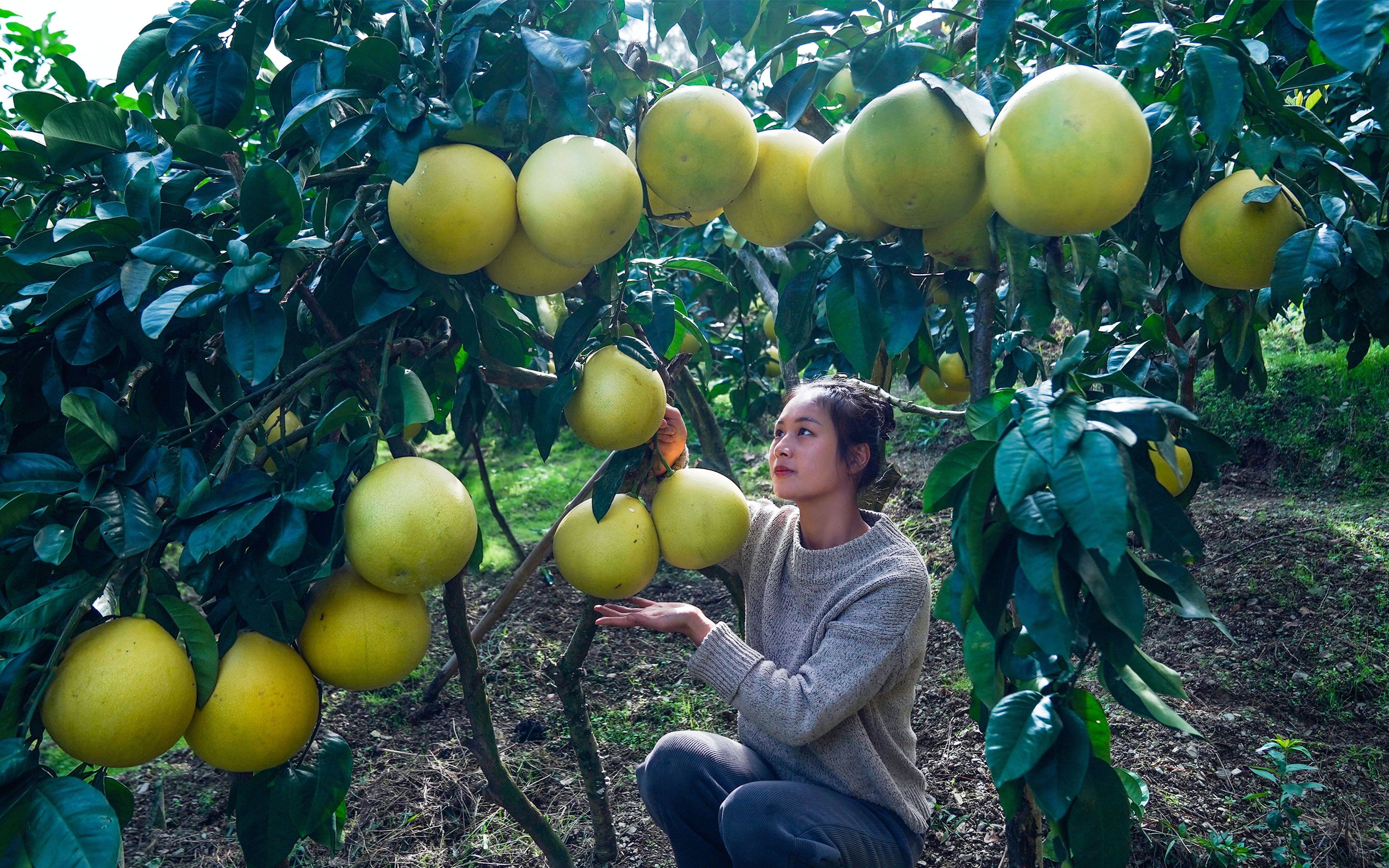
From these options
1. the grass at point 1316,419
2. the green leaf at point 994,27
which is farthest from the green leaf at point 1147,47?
the grass at point 1316,419

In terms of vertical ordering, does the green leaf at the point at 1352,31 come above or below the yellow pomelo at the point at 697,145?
above

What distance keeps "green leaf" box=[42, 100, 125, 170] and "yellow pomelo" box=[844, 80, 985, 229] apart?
99cm

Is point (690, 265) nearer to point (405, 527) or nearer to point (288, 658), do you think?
point (405, 527)

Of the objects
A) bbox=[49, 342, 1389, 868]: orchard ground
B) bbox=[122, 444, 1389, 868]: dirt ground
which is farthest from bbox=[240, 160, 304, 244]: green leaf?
bbox=[122, 444, 1389, 868]: dirt ground

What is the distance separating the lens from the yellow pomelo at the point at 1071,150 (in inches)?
38.5

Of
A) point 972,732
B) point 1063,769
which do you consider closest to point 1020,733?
point 1063,769

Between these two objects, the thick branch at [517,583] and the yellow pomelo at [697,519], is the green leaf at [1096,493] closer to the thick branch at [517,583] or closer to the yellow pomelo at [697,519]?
the yellow pomelo at [697,519]

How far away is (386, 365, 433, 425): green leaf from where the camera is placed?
3.92 ft

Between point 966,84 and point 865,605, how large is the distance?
913 mm

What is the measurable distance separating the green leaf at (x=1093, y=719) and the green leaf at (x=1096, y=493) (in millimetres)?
227

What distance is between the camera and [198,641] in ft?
3.68

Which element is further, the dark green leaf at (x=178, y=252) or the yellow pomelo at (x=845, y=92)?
the yellow pomelo at (x=845, y=92)

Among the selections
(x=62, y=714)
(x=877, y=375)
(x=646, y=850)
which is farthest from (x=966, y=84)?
(x=646, y=850)

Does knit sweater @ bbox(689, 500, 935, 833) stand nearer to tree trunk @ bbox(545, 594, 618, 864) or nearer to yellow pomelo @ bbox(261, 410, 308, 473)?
tree trunk @ bbox(545, 594, 618, 864)
